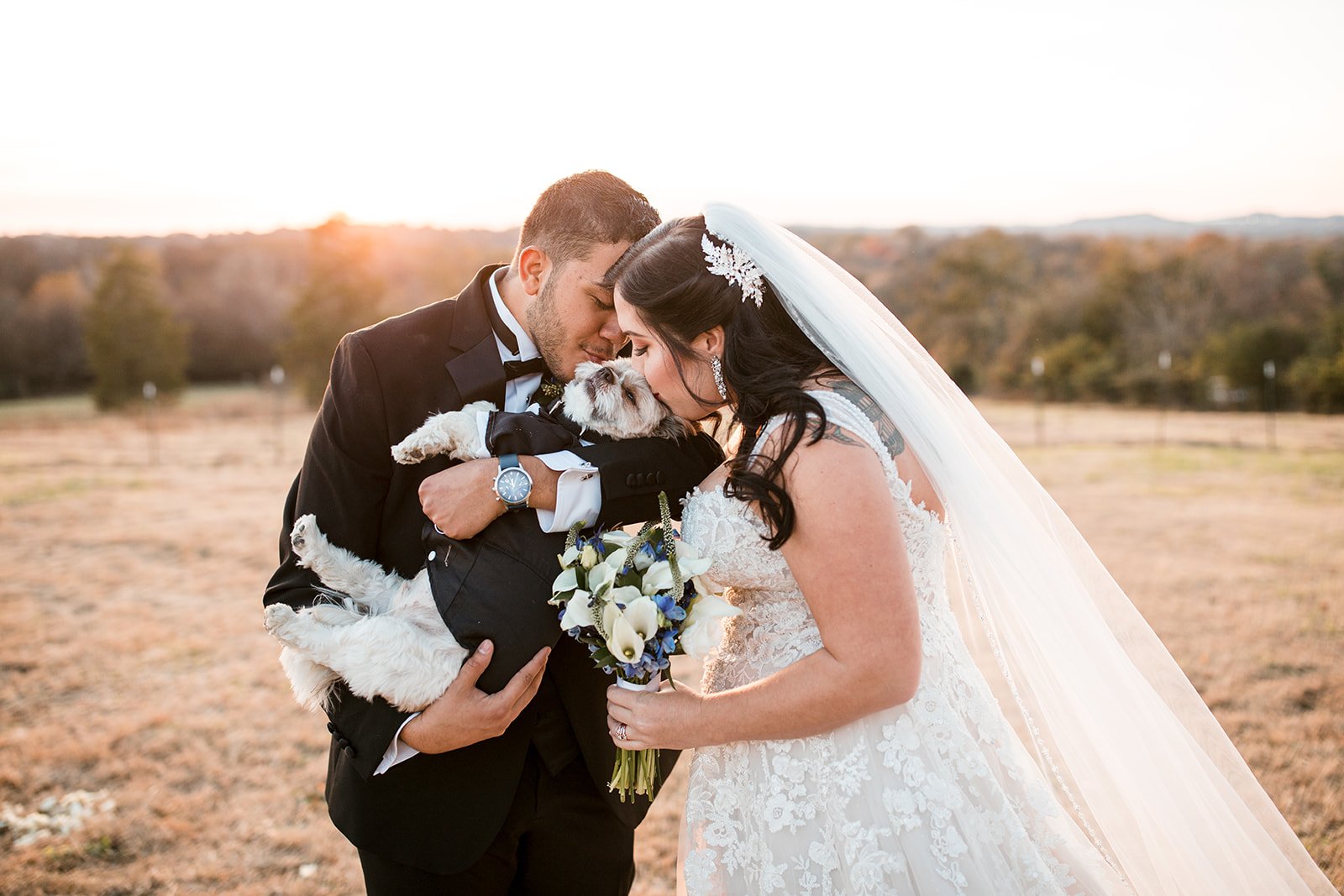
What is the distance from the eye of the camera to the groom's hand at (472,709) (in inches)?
84.3

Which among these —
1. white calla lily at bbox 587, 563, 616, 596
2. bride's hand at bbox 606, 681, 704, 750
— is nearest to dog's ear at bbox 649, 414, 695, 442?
white calla lily at bbox 587, 563, 616, 596

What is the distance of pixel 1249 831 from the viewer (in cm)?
226

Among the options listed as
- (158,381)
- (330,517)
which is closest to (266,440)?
(158,381)

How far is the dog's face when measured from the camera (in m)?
2.42

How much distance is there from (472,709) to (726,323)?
1194mm

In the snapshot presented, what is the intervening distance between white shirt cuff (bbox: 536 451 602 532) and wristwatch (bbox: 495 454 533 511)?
79mm

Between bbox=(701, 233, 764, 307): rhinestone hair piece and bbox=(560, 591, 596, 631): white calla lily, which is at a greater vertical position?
bbox=(701, 233, 764, 307): rhinestone hair piece

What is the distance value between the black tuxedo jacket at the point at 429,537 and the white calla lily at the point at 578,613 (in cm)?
23

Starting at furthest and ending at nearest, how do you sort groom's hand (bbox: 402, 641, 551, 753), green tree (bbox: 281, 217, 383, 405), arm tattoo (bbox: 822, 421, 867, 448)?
1. green tree (bbox: 281, 217, 383, 405)
2. groom's hand (bbox: 402, 641, 551, 753)
3. arm tattoo (bbox: 822, 421, 867, 448)

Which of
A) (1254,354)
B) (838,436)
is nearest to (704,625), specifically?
(838,436)

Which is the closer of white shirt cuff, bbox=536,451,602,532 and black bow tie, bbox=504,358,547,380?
white shirt cuff, bbox=536,451,602,532

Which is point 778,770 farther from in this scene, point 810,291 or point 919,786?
point 810,291

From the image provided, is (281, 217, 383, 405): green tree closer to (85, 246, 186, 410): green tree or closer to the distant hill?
(85, 246, 186, 410): green tree

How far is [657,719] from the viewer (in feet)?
6.77
